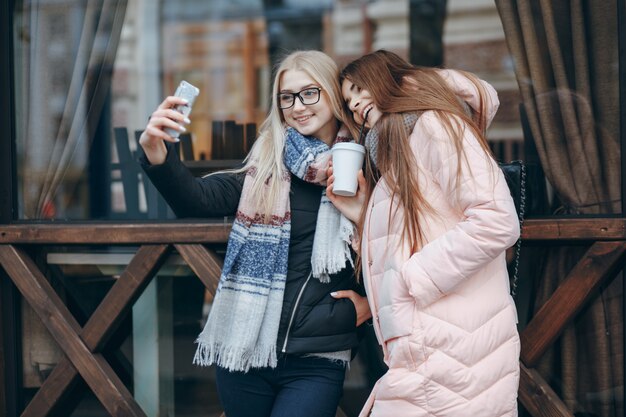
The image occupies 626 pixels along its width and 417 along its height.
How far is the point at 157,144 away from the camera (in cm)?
198

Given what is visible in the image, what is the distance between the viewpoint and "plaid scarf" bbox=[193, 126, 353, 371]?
7.18ft

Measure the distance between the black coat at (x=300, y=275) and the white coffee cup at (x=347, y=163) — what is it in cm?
25

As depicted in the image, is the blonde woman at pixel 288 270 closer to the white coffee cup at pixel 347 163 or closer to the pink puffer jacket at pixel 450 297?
the white coffee cup at pixel 347 163

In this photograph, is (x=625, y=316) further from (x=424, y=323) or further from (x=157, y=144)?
(x=157, y=144)

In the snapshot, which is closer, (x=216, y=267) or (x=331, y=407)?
(x=331, y=407)

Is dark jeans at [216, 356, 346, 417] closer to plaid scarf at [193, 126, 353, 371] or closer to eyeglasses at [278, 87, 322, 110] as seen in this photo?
plaid scarf at [193, 126, 353, 371]

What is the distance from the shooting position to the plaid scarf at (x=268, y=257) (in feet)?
7.18

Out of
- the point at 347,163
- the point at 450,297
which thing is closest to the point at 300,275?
the point at 347,163

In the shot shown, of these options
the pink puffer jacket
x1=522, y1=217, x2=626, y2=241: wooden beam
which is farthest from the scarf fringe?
x1=522, y1=217, x2=626, y2=241: wooden beam

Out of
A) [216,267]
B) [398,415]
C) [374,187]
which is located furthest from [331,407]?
[216,267]

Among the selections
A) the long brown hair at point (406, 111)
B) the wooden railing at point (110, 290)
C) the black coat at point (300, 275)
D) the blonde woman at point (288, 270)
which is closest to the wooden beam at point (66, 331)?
the wooden railing at point (110, 290)

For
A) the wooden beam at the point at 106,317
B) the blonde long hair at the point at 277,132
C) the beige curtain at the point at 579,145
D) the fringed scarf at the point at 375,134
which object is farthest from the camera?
the wooden beam at the point at 106,317

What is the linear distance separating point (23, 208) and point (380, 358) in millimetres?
1631

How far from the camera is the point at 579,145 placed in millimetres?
2723
